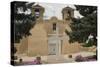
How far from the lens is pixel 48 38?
182cm

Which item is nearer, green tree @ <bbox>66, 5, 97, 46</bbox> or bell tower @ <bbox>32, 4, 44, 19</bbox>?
bell tower @ <bbox>32, 4, 44, 19</bbox>

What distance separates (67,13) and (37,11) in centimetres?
29

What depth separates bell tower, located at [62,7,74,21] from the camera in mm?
Answer: 1872

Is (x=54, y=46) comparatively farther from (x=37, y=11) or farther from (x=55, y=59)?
(x=37, y=11)

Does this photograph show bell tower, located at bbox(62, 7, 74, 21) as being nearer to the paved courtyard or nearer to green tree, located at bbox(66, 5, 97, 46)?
green tree, located at bbox(66, 5, 97, 46)

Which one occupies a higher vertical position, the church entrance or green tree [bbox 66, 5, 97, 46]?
green tree [bbox 66, 5, 97, 46]

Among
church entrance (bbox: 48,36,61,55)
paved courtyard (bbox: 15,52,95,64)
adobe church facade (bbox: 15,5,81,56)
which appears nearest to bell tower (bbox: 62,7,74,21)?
adobe church facade (bbox: 15,5,81,56)

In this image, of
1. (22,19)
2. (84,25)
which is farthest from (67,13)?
(22,19)

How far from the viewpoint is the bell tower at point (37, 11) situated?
177cm

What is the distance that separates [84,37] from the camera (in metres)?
1.96

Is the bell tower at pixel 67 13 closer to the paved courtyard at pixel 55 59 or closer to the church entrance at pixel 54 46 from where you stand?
the church entrance at pixel 54 46

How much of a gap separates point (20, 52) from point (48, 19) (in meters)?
0.38

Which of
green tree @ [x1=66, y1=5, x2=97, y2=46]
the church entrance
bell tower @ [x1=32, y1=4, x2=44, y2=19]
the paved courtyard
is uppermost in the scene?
bell tower @ [x1=32, y1=4, x2=44, y2=19]
